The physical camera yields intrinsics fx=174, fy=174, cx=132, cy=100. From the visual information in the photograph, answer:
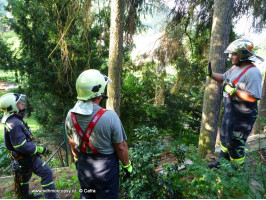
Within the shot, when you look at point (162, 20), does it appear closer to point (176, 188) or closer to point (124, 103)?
point (124, 103)

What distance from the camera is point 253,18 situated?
21.2 feet

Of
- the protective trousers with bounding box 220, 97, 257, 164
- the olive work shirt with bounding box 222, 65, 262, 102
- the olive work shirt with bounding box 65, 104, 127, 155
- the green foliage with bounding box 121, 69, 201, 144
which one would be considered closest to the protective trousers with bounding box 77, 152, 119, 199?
the olive work shirt with bounding box 65, 104, 127, 155

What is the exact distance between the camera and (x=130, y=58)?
11125 mm

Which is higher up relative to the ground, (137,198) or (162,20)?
(162,20)

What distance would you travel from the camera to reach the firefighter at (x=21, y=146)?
2.74 meters

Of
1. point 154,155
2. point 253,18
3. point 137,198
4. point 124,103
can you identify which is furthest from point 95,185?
point 124,103

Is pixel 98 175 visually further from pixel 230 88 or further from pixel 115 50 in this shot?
pixel 115 50

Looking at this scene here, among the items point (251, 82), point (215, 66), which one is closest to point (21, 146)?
point (251, 82)

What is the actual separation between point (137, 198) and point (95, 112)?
1.46 metres

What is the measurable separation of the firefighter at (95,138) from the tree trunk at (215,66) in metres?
2.69

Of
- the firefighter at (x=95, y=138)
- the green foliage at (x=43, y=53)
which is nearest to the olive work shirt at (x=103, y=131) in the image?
the firefighter at (x=95, y=138)

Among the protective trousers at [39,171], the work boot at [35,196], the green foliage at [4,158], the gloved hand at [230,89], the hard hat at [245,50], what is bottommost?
the green foliage at [4,158]

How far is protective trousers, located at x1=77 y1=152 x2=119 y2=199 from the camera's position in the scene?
2.03 meters

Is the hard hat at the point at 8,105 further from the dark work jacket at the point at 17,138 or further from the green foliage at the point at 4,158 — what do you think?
the green foliage at the point at 4,158
